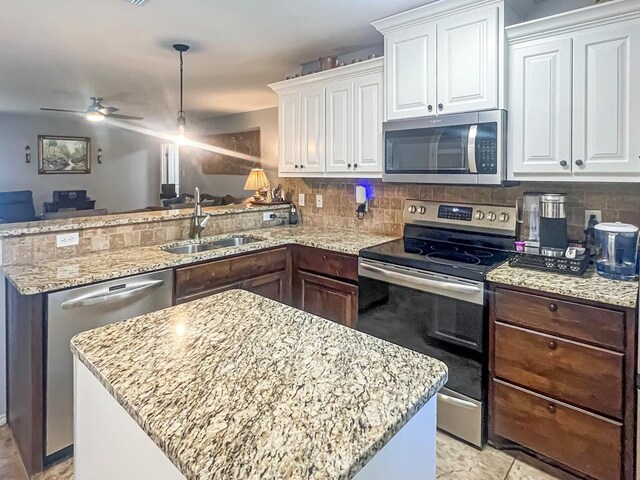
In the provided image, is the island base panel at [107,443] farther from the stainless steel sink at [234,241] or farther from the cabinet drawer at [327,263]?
the stainless steel sink at [234,241]

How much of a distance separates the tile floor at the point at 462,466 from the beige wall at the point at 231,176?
406cm

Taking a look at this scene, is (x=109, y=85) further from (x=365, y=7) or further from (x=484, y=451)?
(x=484, y=451)

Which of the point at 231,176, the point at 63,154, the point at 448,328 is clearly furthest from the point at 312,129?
the point at 63,154

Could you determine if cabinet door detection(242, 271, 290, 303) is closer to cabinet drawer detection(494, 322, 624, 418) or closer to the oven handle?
the oven handle

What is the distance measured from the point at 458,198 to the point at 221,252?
5.23 feet

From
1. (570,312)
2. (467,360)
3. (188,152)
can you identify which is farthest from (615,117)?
(188,152)

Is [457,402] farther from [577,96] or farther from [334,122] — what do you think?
[334,122]

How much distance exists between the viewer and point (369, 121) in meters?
2.87

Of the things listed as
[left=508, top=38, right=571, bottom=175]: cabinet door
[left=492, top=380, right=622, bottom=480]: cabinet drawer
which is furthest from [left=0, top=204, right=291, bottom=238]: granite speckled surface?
[left=492, top=380, right=622, bottom=480]: cabinet drawer

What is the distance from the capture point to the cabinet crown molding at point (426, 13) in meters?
2.23

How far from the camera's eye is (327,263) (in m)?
2.79

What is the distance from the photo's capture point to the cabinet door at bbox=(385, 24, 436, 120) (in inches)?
95.7

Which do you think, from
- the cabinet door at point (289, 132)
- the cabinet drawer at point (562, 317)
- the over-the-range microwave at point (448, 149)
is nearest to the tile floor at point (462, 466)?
the cabinet drawer at point (562, 317)

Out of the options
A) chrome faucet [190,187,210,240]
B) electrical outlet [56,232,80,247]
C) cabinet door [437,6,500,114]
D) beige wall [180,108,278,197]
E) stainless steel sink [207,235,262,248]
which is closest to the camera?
cabinet door [437,6,500,114]
